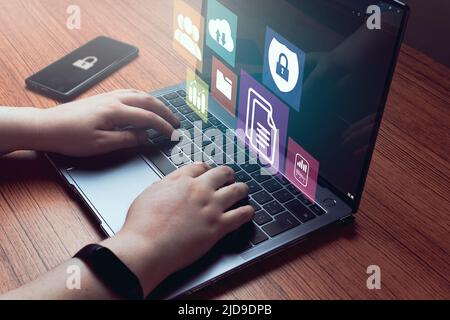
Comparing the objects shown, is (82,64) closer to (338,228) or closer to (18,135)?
(18,135)

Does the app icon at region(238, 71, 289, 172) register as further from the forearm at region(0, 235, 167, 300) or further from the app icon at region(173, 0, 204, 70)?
the forearm at region(0, 235, 167, 300)

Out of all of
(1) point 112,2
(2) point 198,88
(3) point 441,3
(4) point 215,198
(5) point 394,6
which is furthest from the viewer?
(1) point 112,2

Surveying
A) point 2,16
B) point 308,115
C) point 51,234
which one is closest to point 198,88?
point 308,115

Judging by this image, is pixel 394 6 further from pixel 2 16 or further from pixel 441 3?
pixel 2 16

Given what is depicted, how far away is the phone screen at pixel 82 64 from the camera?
0.94 metres

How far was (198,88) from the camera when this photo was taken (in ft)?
3.08

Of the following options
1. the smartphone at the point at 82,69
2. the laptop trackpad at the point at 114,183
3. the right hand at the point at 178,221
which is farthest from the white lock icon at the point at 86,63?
the right hand at the point at 178,221

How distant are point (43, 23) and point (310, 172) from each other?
0.67 m

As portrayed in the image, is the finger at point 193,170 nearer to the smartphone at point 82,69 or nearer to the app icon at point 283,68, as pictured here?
the app icon at point 283,68

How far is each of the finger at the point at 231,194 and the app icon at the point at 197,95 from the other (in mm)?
190

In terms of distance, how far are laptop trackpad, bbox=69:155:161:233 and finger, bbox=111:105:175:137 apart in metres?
0.05

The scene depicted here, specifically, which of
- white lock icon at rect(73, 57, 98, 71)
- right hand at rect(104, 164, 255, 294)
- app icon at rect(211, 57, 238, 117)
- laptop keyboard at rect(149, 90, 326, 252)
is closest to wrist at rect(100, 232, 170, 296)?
right hand at rect(104, 164, 255, 294)

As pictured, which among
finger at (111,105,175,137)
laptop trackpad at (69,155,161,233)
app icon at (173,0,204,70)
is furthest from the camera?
app icon at (173,0,204,70)

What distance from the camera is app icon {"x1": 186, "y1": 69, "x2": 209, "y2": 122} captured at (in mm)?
887
